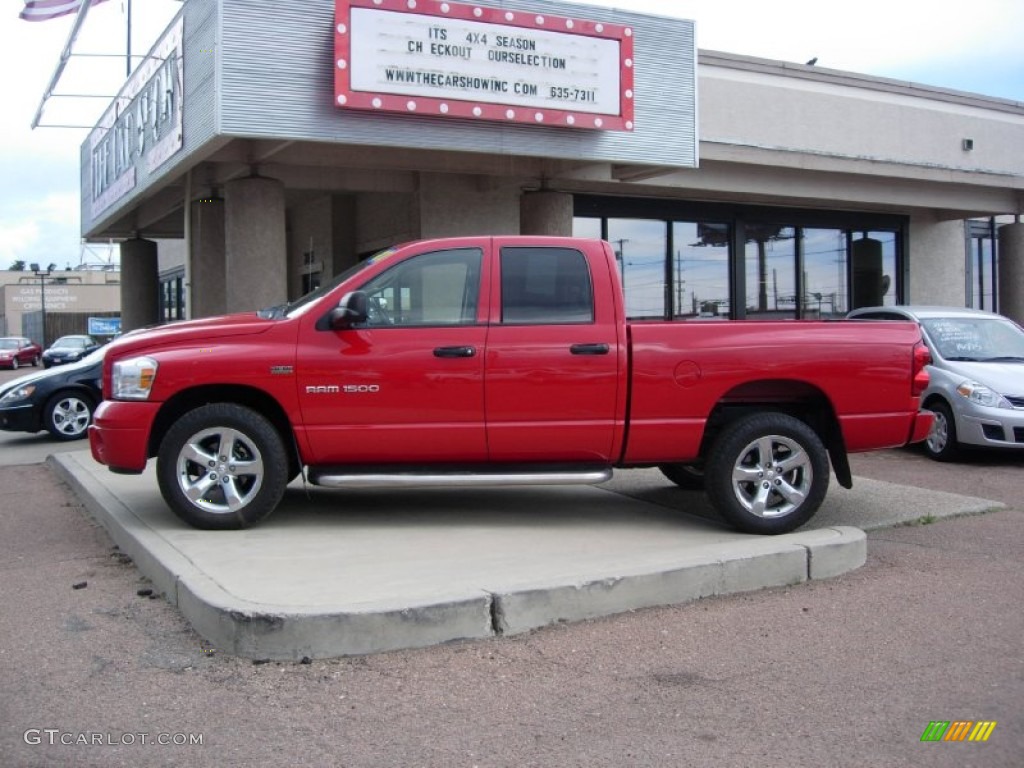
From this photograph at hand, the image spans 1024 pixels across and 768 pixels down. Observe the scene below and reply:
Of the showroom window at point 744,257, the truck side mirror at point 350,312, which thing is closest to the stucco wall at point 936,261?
the showroom window at point 744,257

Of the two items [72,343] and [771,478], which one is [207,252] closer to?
[771,478]

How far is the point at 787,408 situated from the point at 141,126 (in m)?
11.9

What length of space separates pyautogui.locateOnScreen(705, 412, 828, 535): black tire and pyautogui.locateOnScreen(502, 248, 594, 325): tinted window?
1253 millimetres

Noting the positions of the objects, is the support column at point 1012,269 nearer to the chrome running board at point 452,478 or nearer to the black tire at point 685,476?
the black tire at point 685,476


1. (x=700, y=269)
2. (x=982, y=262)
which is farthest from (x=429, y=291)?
(x=982, y=262)

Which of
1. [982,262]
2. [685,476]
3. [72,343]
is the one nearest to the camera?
[685,476]

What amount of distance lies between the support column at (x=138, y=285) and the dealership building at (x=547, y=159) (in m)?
0.05

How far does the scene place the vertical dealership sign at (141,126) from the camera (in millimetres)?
12668

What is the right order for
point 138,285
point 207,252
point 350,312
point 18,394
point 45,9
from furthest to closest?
point 138,285
point 45,9
point 207,252
point 18,394
point 350,312

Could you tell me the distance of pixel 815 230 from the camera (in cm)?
1934

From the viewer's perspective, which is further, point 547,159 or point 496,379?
point 547,159

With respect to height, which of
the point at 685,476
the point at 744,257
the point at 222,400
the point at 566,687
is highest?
the point at 744,257

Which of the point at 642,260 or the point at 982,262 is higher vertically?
the point at 982,262

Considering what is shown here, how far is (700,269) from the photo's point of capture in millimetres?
17953
